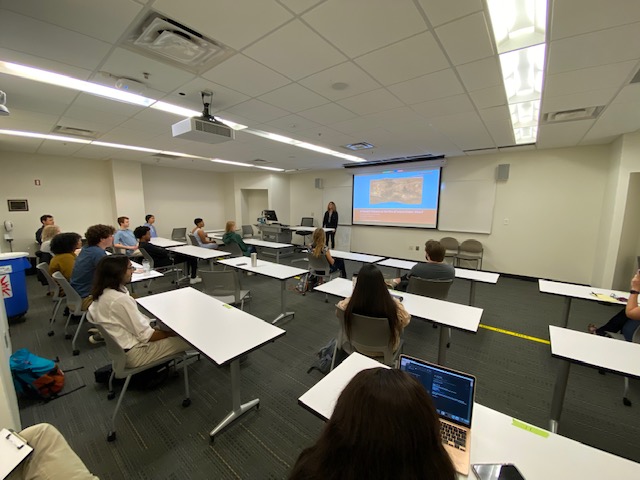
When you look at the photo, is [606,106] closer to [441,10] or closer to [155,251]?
[441,10]

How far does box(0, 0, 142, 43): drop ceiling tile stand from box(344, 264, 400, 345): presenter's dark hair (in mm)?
2329

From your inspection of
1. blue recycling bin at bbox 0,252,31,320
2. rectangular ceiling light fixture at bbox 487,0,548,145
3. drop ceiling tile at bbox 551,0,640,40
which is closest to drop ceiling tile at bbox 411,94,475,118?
rectangular ceiling light fixture at bbox 487,0,548,145

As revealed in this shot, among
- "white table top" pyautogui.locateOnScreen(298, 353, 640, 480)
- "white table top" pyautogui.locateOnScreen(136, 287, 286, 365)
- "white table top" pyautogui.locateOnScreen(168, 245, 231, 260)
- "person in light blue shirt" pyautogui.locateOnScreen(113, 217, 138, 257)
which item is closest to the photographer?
"white table top" pyautogui.locateOnScreen(298, 353, 640, 480)

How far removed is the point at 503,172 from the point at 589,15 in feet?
16.0

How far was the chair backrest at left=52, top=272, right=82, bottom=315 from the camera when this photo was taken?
280cm

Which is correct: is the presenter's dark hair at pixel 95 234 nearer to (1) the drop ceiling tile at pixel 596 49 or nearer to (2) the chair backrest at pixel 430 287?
(2) the chair backrest at pixel 430 287

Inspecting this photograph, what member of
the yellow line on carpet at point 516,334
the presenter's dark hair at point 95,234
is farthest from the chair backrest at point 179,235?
the yellow line on carpet at point 516,334

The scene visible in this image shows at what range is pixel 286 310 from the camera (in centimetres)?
394

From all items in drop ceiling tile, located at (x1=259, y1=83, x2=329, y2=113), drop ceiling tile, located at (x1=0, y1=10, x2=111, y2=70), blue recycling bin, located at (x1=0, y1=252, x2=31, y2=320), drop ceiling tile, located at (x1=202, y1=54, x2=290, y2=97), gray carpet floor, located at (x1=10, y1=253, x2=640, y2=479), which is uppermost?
drop ceiling tile, located at (x1=259, y1=83, x2=329, y2=113)

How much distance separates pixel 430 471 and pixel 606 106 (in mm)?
4461

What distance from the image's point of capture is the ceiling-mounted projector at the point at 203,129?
2.95 meters

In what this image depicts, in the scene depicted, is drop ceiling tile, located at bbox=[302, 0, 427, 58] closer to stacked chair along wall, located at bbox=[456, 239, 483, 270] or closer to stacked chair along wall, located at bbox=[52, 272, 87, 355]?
stacked chair along wall, located at bbox=[52, 272, 87, 355]

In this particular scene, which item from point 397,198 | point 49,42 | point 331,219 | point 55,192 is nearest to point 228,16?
point 49,42

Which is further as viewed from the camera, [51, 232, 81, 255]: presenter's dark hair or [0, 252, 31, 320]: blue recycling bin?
[0, 252, 31, 320]: blue recycling bin
